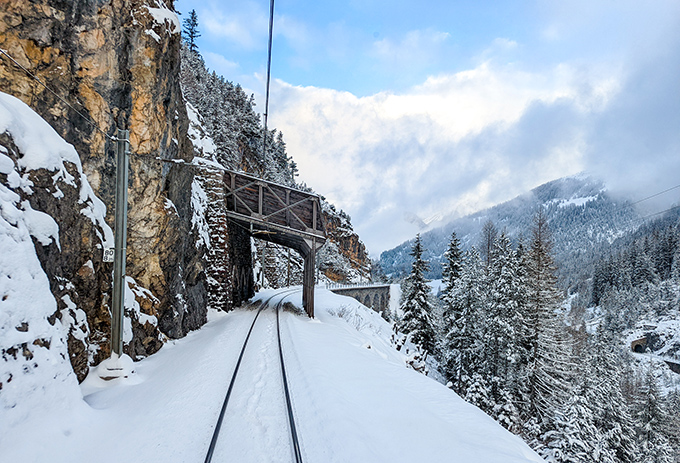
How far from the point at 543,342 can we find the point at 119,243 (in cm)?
2404

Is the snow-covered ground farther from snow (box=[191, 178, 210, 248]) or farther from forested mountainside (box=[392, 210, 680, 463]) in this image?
forested mountainside (box=[392, 210, 680, 463])

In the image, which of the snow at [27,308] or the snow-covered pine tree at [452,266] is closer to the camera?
the snow at [27,308]

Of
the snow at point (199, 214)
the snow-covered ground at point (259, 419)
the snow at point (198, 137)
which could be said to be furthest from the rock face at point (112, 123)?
the snow at point (198, 137)

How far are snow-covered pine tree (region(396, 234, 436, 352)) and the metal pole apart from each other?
22648mm

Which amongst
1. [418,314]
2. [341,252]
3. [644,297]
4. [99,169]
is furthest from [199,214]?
[644,297]

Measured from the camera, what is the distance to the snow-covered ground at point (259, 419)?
427 centimetres

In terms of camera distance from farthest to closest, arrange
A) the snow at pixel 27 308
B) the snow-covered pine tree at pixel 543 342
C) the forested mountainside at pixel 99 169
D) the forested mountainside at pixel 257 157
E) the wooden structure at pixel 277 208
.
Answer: the forested mountainside at pixel 257 157 < the snow-covered pine tree at pixel 543 342 < the wooden structure at pixel 277 208 < the forested mountainside at pixel 99 169 < the snow at pixel 27 308

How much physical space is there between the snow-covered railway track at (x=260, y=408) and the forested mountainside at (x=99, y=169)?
2759mm

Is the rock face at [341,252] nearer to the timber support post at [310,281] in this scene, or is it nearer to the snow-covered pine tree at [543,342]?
the timber support post at [310,281]

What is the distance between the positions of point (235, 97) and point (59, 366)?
56.7m

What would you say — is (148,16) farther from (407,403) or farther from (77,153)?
(407,403)

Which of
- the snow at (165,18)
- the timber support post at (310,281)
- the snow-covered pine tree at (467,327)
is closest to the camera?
the snow at (165,18)

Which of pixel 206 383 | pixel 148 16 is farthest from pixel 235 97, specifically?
pixel 206 383

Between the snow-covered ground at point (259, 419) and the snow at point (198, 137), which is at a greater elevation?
the snow at point (198, 137)
